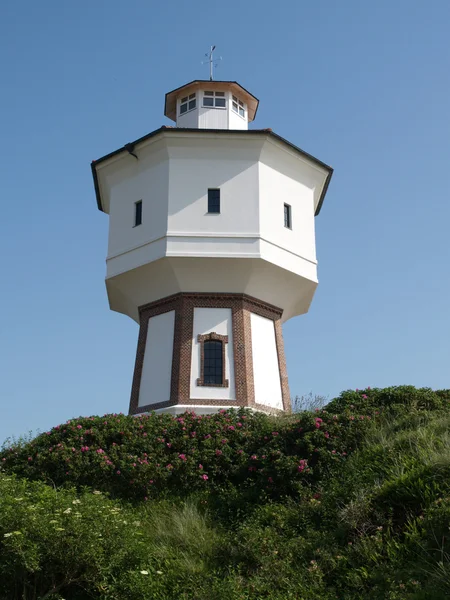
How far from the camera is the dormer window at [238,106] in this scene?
27.7m

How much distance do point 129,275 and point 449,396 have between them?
11333 mm

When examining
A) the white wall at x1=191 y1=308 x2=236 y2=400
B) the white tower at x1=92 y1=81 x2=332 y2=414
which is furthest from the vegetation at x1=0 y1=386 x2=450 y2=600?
the white tower at x1=92 y1=81 x2=332 y2=414

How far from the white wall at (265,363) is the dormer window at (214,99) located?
8287 millimetres

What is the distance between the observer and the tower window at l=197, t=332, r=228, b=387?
74.6 ft

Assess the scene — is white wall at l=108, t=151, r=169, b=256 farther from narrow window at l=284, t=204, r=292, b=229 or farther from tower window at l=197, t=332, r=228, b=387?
narrow window at l=284, t=204, r=292, b=229

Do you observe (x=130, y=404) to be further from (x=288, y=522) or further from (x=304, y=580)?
(x=304, y=580)

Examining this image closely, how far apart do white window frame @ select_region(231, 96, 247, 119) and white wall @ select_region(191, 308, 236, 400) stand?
8275mm

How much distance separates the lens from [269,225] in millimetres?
23812

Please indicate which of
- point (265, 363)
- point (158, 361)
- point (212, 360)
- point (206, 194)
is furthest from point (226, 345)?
point (206, 194)

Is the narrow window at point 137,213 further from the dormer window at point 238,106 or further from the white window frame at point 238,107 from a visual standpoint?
the dormer window at point 238,106

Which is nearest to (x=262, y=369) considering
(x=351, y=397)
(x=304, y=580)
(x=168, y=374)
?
(x=168, y=374)

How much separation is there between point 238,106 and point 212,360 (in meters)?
10.3

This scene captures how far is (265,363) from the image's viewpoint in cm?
2384

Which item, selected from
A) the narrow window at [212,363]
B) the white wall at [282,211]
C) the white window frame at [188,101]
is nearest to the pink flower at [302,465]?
the narrow window at [212,363]
